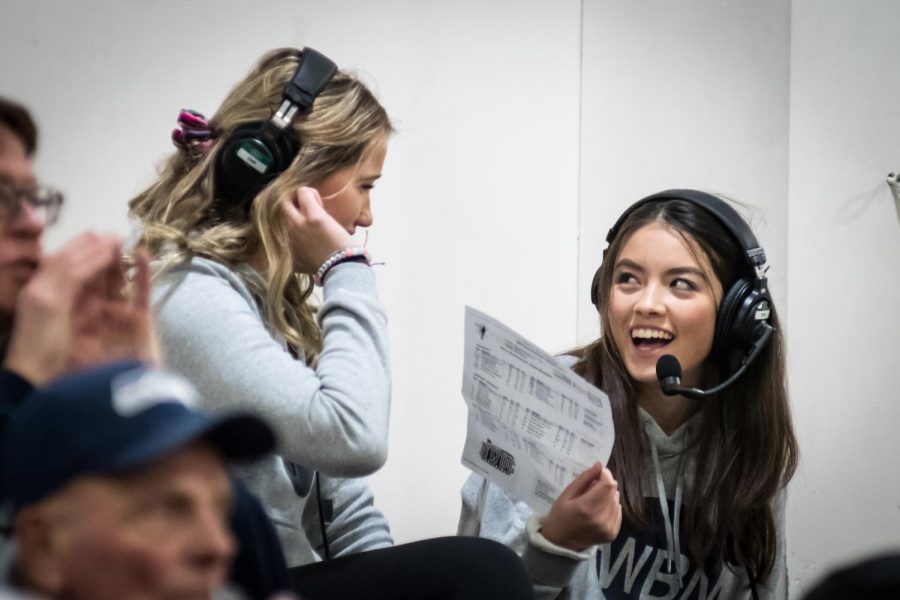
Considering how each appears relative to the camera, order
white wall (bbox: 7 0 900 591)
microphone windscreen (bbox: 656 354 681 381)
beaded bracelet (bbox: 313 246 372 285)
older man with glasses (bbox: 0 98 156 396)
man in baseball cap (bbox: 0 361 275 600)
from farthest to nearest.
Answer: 1. white wall (bbox: 7 0 900 591)
2. microphone windscreen (bbox: 656 354 681 381)
3. beaded bracelet (bbox: 313 246 372 285)
4. older man with glasses (bbox: 0 98 156 396)
5. man in baseball cap (bbox: 0 361 275 600)

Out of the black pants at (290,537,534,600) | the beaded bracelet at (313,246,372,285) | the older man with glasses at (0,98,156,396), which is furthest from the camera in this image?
the beaded bracelet at (313,246,372,285)

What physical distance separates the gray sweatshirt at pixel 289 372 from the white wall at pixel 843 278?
133 centimetres

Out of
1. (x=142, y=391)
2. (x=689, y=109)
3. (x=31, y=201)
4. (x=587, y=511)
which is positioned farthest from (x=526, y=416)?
(x=689, y=109)

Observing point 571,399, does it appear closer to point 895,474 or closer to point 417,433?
point 417,433

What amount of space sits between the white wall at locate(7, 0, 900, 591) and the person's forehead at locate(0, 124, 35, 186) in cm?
139

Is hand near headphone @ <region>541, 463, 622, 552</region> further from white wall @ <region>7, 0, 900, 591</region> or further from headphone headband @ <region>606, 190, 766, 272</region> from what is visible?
white wall @ <region>7, 0, 900, 591</region>

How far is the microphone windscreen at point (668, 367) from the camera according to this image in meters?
1.47

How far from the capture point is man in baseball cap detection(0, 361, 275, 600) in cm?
52

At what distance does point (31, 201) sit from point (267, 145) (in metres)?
0.57

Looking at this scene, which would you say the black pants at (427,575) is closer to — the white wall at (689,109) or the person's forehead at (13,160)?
the person's forehead at (13,160)

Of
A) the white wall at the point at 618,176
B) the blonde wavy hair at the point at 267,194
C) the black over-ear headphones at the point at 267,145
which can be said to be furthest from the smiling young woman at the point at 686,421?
the white wall at the point at 618,176

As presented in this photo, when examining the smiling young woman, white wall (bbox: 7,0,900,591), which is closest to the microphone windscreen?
the smiling young woman

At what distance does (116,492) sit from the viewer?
0.53 metres

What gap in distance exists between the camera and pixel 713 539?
1537mm
